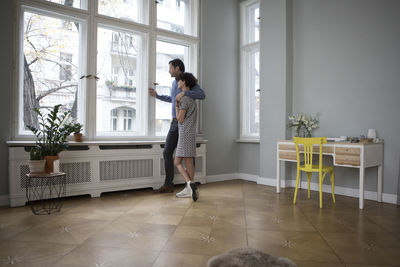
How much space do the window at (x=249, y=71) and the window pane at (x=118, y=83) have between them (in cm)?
192

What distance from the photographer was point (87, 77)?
13.1ft

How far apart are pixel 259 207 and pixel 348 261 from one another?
57.4 inches

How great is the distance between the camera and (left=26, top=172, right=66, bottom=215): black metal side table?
331 centimetres

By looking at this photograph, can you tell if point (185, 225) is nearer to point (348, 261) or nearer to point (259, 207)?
point (259, 207)

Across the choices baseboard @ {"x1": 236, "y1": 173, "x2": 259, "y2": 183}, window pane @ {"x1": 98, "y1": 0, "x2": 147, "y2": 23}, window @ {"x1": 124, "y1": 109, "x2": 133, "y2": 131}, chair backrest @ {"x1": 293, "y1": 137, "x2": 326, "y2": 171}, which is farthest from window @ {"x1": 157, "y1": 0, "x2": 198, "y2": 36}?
chair backrest @ {"x1": 293, "y1": 137, "x2": 326, "y2": 171}

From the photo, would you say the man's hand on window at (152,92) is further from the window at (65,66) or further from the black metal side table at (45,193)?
the black metal side table at (45,193)

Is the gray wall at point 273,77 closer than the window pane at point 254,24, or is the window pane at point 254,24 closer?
the gray wall at point 273,77

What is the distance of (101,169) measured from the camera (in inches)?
154

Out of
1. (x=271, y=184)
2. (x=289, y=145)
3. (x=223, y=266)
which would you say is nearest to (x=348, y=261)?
(x=223, y=266)

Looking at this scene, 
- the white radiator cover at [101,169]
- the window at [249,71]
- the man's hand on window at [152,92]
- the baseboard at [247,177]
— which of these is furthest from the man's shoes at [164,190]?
the window at [249,71]

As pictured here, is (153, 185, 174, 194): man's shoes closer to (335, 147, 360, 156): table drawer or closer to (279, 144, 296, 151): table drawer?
(279, 144, 296, 151): table drawer

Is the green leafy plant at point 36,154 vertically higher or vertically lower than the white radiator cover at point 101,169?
higher

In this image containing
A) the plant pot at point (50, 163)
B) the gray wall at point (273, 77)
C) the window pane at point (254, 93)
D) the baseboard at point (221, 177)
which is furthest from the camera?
the window pane at point (254, 93)

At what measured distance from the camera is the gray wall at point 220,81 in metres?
5.09
